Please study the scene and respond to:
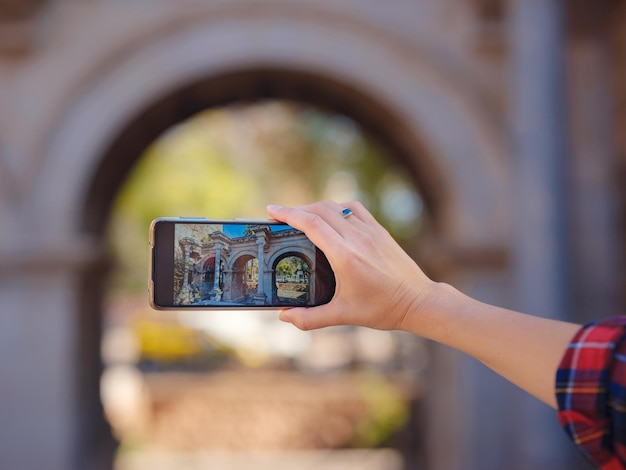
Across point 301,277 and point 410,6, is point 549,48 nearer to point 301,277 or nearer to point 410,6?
point 410,6

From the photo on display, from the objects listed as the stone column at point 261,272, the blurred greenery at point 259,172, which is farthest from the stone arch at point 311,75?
the blurred greenery at point 259,172

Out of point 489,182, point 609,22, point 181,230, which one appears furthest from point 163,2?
point 181,230

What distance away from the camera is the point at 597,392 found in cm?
118

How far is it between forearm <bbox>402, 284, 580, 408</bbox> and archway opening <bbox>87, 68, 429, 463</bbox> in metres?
7.52

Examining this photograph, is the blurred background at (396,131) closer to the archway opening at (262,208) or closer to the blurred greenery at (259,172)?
the archway opening at (262,208)

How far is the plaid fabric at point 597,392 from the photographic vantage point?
116 centimetres

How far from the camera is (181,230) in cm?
168

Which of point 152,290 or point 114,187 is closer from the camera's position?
point 152,290

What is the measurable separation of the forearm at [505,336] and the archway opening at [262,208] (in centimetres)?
752

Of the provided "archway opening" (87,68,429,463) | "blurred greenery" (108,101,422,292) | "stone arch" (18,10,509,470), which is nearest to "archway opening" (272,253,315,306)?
"stone arch" (18,10,509,470)

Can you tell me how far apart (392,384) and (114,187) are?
8359mm

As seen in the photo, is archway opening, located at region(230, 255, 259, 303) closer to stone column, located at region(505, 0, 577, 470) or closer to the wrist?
the wrist

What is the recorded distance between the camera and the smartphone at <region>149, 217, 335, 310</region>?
1613mm

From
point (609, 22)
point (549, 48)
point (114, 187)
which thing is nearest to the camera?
A: point (549, 48)
